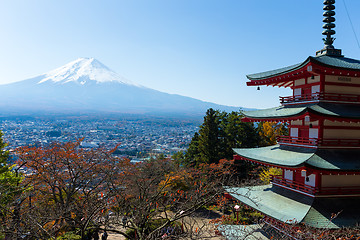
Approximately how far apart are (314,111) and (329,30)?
490 cm

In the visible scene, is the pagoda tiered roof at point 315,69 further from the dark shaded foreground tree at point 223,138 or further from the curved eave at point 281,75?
the dark shaded foreground tree at point 223,138

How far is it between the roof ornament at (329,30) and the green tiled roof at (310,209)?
670 centimetres

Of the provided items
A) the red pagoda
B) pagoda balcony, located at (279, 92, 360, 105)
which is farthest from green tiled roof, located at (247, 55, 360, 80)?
pagoda balcony, located at (279, 92, 360, 105)

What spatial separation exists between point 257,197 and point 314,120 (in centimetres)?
438

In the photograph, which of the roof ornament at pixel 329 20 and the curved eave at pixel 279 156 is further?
the roof ornament at pixel 329 20

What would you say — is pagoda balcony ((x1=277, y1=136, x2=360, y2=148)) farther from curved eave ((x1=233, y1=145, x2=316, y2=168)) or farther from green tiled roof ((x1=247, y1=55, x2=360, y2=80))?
green tiled roof ((x1=247, y1=55, x2=360, y2=80))

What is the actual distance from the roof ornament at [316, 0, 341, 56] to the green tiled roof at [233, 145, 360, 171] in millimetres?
4734

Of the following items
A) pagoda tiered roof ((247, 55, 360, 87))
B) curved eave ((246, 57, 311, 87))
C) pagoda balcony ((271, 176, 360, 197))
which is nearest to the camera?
pagoda tiered roof ((247, 55, 360, 87))

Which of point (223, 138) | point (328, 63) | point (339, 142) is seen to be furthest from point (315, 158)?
point (223, 138)

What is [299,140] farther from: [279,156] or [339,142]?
[339,142]

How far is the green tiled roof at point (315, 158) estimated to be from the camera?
9.81 m

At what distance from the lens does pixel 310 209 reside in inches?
391

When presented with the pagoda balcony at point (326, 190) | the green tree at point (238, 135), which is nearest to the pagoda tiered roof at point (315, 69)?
the pagoda balcony at point (326, 190)

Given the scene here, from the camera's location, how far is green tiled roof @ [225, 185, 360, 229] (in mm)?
9337
